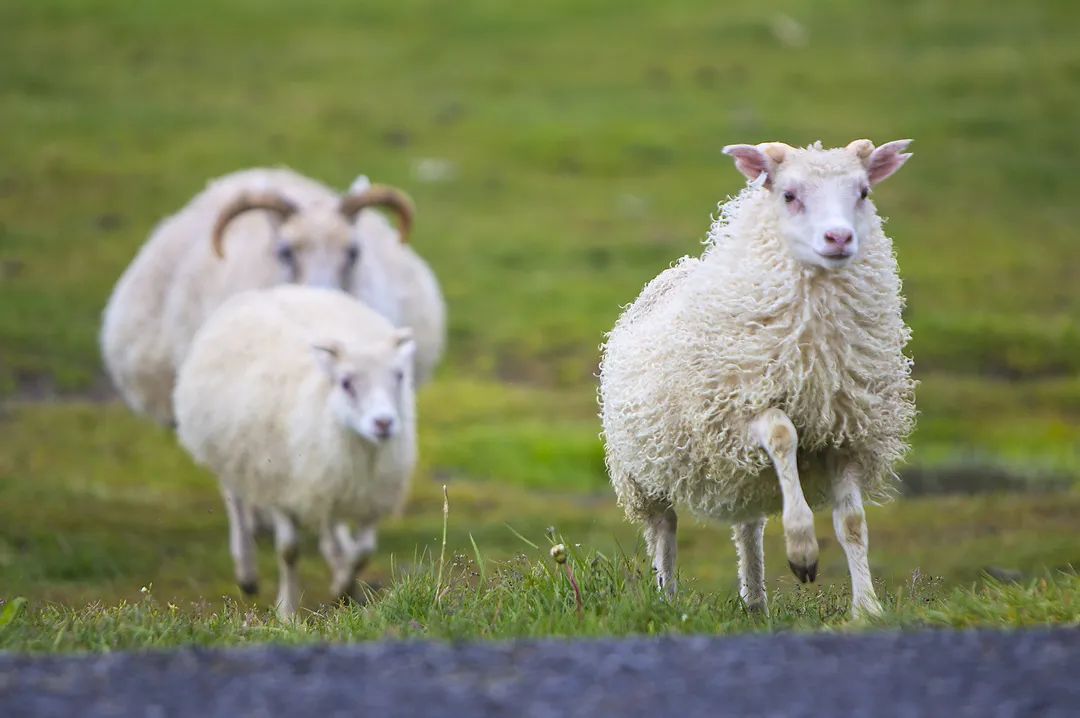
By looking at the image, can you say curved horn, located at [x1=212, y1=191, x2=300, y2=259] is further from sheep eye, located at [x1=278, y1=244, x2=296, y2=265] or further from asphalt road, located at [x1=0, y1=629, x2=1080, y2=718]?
asphalt road, located at [x1=0, y1=629, x2=1080, y2=718]

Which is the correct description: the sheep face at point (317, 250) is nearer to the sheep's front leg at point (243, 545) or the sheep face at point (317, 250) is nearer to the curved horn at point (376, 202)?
the curved horn at point (376, 202)

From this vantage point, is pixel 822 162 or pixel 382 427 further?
pixel 382 427

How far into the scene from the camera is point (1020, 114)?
36.4 metres

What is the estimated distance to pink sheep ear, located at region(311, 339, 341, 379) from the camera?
Answer: 1084 centimetres

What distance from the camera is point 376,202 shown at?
47.4ft

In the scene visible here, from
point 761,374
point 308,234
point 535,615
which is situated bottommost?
point 535,615

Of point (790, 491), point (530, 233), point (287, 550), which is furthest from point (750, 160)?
point (530, 233)

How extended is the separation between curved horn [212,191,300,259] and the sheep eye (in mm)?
453

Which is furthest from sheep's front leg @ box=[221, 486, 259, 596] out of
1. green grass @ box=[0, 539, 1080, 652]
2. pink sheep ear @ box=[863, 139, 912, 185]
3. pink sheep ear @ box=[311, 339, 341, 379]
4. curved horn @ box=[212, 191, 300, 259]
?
pink sheep ear @ box=[863, 139, 912, 185]

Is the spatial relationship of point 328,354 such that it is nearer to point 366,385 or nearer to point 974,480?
point 366,385

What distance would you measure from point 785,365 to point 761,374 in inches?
5.1

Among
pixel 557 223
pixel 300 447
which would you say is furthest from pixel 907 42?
pixel 300 447

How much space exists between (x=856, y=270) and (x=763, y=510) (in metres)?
1.26

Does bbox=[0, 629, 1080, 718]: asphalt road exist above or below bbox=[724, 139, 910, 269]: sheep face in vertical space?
below
